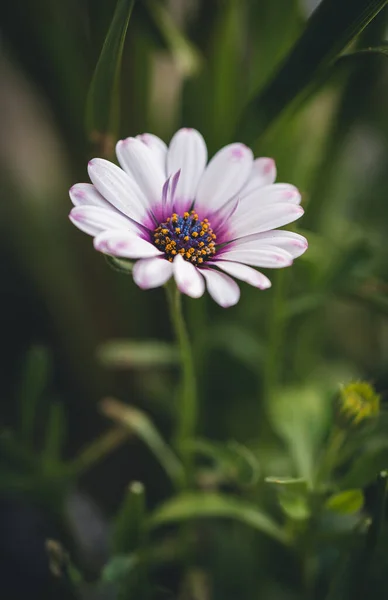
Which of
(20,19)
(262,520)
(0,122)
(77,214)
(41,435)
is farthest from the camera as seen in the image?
(0,122)

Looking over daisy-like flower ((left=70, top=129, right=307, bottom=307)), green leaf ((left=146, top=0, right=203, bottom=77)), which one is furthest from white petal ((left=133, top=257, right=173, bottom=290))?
green leaf ((left=146, top=0, right=203, bottom=77))

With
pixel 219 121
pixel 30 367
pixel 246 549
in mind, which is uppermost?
pixel 219 121

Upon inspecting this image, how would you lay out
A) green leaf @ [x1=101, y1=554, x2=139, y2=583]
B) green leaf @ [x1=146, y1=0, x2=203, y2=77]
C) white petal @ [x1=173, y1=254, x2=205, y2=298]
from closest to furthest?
white petal @ [x1=173, y1=254, x2=205, y2=298], green leaf @ [x1=101, y1=554, x2=139, y2=583], green leaf @ [x1=146, y1=0, x2=203, y2=77]

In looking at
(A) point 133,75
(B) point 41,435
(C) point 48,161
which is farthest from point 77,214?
(C) point 48,161

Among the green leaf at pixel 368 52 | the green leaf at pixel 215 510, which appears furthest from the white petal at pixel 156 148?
the green leaf at pixel 215 510

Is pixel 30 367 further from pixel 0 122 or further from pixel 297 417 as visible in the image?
pixel 0 122

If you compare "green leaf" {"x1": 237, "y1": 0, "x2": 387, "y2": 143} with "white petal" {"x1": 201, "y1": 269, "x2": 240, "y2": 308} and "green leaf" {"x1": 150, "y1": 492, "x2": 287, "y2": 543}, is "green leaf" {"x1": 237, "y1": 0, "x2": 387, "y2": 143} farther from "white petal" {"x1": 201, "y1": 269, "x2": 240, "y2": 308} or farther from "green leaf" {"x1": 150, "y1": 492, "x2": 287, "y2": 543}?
"green leaf" {"x1": 150, "y1": 492, "x2": 287, "y2": 543}

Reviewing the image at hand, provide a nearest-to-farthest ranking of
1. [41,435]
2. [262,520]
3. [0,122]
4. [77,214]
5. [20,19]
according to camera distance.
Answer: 1. [77,214]
2. [262,520]
3. [20,19]
4. [41,435]
5. [0,122]

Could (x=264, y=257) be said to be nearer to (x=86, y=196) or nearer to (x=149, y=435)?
(x=86, y=196)
